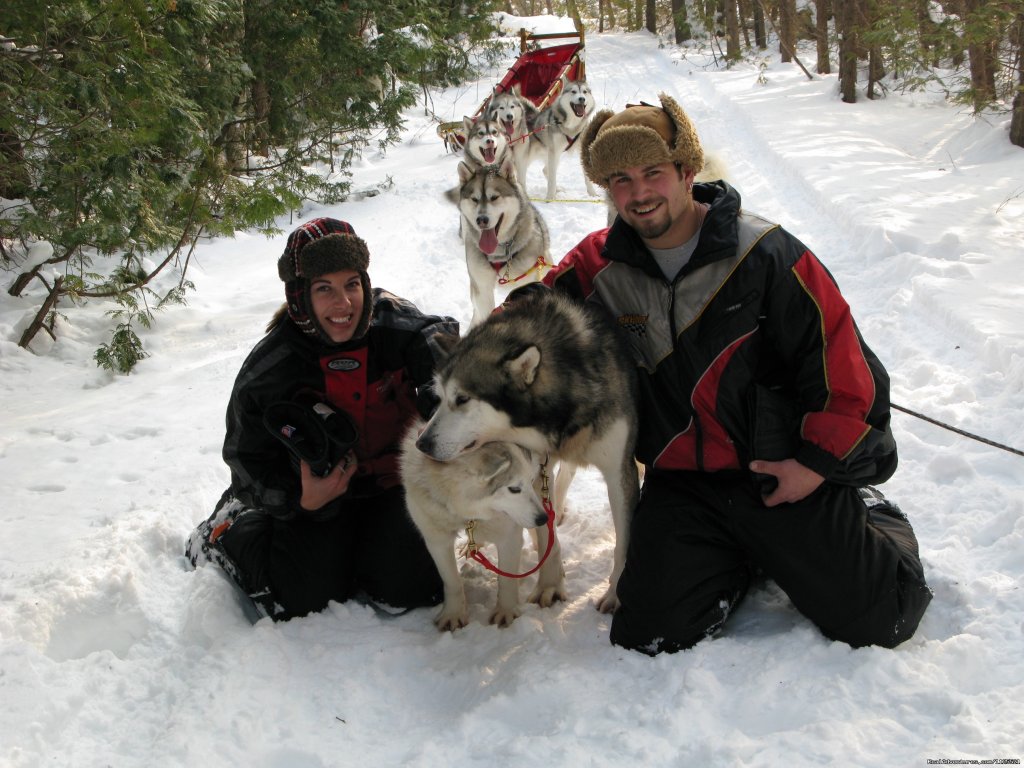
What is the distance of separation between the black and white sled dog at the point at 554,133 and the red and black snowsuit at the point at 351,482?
5.59 m

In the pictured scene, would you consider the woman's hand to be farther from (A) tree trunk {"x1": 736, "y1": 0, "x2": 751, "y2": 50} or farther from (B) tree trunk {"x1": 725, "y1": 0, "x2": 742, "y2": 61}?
(A) tree trunk {"x1": 736, "y1": 0, "x2": 751, "y2": 50}

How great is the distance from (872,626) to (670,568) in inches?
20.8

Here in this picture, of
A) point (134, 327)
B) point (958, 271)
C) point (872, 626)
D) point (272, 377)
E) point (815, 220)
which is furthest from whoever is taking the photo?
point (815, 220)

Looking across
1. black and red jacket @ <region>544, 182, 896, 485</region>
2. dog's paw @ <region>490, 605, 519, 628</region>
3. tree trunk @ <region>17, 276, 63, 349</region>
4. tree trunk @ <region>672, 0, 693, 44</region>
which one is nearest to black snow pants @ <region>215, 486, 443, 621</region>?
dog's paw @ <region>490, 605, 519, 628</region>

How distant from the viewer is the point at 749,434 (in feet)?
6.83

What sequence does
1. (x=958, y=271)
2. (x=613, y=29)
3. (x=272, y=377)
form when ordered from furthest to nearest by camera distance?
(x=613, y=29), (x=958, y=271), (x=272, y=377)

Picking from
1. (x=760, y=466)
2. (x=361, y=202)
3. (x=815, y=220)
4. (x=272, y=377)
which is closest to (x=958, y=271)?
(x=815, y=220)

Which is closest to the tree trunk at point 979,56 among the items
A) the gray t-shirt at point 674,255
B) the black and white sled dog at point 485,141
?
the black and white sled dog at point 485,141

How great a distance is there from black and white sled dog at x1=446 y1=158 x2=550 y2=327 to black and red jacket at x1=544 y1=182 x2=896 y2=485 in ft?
7.79

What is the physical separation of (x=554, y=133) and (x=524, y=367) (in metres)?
6.49

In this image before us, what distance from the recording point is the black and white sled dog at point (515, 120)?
7.74 metres

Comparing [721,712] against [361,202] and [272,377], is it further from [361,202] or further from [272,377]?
[361,202]

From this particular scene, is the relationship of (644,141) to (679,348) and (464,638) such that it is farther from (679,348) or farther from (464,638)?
(464,638)

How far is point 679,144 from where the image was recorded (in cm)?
206
